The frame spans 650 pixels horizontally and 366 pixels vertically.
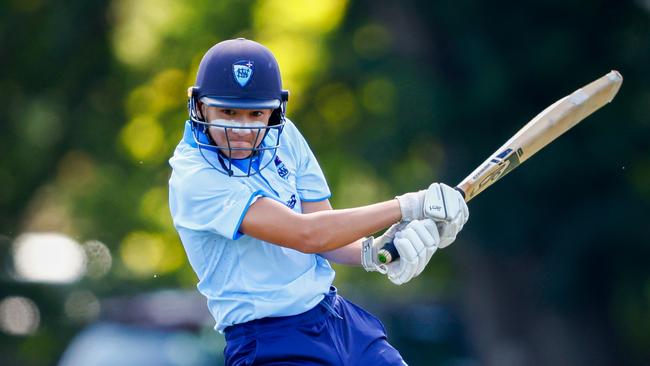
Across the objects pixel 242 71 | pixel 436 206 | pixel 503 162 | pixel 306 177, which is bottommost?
pixel 306 177

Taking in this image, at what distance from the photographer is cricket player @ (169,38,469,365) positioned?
5227 mm

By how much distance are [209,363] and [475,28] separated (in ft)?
18.7

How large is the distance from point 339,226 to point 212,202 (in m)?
0.48

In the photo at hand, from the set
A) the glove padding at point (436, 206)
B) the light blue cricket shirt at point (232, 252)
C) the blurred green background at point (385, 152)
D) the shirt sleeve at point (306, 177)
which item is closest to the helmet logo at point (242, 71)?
the light blue cricket shirt at point (232, 252)

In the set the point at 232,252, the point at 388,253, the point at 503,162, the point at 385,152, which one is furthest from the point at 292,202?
the point at 385,152

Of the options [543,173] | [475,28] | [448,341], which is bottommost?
[448,341]

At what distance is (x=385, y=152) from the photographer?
17062mm

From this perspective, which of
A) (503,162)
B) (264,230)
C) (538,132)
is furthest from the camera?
(538,132)

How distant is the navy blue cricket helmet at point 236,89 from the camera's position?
17.5 ft

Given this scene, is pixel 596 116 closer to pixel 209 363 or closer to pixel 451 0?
pixel 451 0

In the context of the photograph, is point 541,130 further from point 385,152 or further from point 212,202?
point 385,152

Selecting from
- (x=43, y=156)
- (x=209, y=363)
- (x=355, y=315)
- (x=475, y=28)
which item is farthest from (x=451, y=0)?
(x=355, y=315)

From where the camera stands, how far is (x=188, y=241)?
5.41 meters

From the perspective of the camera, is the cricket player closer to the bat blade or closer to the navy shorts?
the navy shorts
